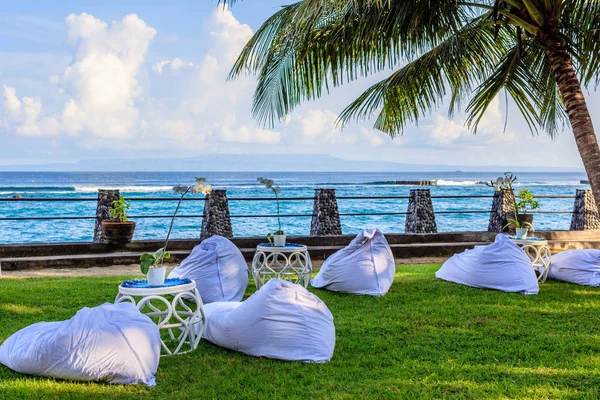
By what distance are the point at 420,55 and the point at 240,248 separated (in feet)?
14.4

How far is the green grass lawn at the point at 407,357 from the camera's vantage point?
10.9 ft

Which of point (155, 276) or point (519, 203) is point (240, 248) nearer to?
point (519, 203)

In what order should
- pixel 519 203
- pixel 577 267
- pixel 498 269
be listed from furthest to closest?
pixel 519 203
pixel 577 267
pixel 498 269

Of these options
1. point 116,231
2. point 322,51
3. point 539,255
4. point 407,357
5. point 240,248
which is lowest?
point 240,248

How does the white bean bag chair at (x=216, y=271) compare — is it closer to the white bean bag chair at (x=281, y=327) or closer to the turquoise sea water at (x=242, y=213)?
the white bean bag chair at (x=281, y=327)

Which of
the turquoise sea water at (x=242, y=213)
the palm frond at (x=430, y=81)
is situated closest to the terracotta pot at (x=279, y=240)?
the palm frond at (x=430, y=81)

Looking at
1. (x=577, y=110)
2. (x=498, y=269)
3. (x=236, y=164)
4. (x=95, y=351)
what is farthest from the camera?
(x=236, y=164)

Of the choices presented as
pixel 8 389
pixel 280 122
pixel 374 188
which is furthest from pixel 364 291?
pixel 374 188

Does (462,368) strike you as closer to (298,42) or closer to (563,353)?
(563,353)

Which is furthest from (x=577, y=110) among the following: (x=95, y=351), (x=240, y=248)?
(x=240, y=248)

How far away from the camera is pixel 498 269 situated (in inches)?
265

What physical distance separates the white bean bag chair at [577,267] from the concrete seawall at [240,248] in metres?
2.75

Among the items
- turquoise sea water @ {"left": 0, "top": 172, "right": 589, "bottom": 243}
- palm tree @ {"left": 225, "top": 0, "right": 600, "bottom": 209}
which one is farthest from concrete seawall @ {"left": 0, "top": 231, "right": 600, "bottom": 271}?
turquoise sea water @ {"left": 0, "top": 172, "right": 589, "bottom": 243}

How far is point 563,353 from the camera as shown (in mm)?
4094
